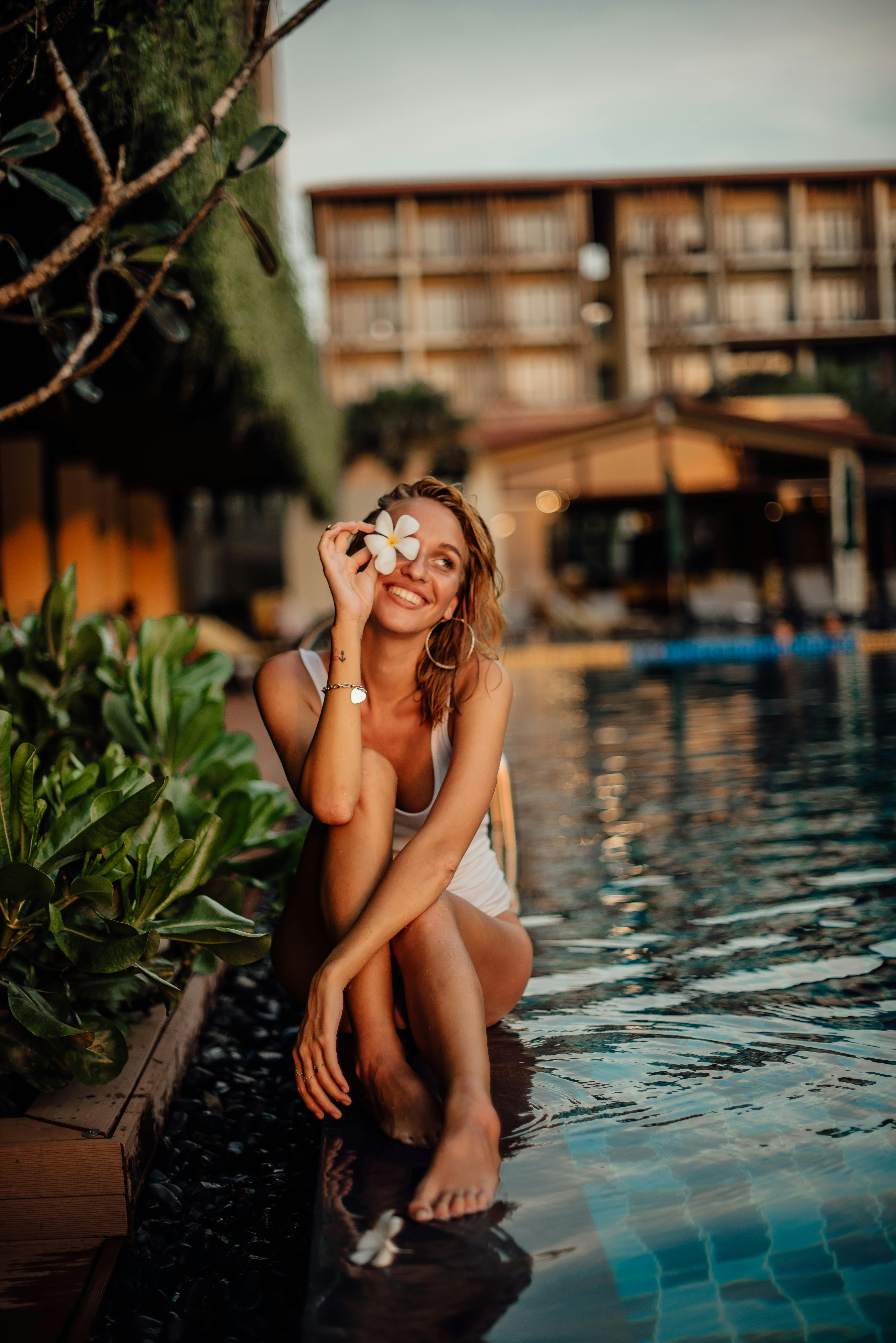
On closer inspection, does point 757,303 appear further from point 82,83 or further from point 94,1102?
point 94,1102

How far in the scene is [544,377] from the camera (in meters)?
42.3

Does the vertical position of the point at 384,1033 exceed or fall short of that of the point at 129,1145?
it exceeds it

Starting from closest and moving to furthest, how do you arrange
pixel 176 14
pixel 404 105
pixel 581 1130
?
1. pixel 581 1130
2. pixel 176 14
3. pixel 404 105

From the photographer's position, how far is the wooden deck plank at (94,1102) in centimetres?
189

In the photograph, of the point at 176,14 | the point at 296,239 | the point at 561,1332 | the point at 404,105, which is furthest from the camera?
the point at 404,105

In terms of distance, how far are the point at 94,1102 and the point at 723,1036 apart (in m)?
1.21

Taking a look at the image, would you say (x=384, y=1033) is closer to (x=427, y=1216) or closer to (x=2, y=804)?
(x=427, y=1216)

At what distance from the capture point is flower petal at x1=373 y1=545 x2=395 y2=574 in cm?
212

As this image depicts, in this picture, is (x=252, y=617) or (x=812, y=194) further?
(x=812, y=194)

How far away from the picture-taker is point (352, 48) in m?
4.71

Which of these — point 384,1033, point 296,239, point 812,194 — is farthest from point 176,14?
point 812,194

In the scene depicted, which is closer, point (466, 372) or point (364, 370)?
point (364, 370)

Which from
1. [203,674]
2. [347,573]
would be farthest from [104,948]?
[203,674]

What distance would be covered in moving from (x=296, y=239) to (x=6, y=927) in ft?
18.4
